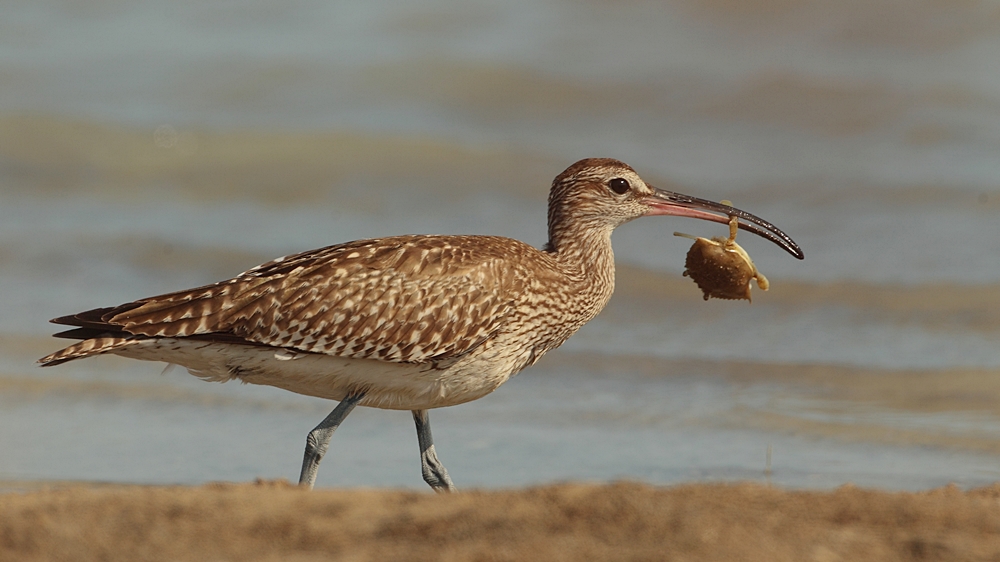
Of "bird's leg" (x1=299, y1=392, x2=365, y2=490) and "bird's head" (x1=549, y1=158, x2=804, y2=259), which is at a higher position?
"bird's head" (x1=549, y1=158, x2=804, y2=259)

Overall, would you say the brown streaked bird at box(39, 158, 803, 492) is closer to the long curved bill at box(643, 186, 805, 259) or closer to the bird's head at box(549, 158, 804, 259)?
the bird's head at box(549, 158, 804, 259)

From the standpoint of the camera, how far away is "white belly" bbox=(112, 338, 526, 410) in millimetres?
8688

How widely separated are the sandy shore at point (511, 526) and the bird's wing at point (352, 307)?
6.92 feet

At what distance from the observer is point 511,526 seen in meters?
5.82

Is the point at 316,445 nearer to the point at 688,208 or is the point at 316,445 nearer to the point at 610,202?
the point at 610,202

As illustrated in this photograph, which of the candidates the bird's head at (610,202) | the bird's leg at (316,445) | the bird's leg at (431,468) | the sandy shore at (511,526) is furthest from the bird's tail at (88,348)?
the bird's head at (610,202)

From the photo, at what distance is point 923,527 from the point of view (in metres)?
6.09

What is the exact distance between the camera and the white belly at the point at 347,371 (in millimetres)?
8688

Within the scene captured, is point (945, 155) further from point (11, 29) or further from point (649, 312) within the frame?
point (11, 29)

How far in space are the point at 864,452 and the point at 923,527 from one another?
4961mm

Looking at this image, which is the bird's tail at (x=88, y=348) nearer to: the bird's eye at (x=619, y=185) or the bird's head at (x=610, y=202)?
the bird's head at (x=610, y=202)

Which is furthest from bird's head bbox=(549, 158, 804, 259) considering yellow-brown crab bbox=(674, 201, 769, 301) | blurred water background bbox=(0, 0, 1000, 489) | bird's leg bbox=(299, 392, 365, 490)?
bird's leg bbox=(299, 392, 365, 490)

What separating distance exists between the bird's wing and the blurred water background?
1.72m

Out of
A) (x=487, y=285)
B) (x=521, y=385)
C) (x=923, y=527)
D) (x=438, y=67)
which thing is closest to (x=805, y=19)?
(x=438, y=67)
